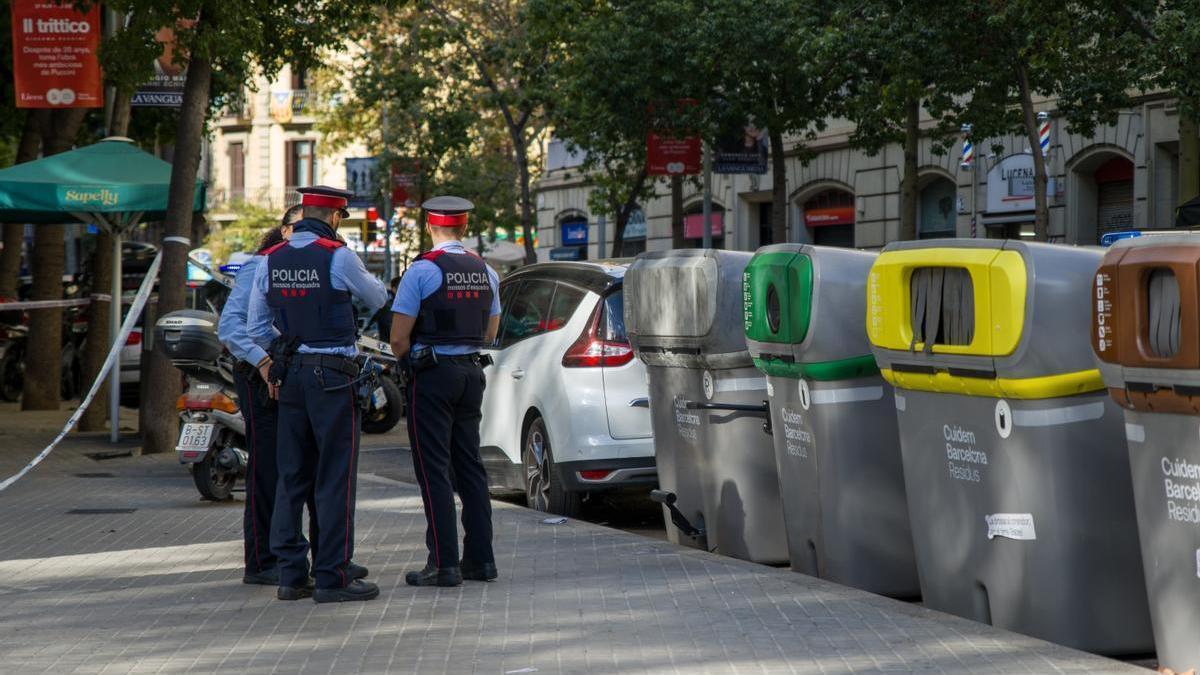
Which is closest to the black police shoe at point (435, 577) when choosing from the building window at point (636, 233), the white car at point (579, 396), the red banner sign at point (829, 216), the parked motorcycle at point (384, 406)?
the white car at point (579, 396)

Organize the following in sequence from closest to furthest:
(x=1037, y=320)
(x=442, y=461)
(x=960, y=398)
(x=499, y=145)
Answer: (x=1037, y=320) < (x=960, y=398) < (x=442, y=461) < (x=499, y=145)

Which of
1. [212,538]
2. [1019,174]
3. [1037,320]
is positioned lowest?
[212,538]

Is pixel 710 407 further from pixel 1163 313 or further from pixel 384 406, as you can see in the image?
pixel 384 406

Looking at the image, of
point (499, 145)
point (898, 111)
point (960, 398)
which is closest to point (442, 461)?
point (960, 398)

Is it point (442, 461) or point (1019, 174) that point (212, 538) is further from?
point (1019, 174)

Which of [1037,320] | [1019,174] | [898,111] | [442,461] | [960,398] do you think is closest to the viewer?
[1037,320]

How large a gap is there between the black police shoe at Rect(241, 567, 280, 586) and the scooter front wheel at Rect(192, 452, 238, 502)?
153 inches

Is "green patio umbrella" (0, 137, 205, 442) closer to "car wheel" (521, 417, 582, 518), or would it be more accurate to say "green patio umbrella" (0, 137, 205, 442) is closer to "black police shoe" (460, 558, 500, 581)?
"car wheel" (521, 417, 582, 518)

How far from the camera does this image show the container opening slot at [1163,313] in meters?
5.66

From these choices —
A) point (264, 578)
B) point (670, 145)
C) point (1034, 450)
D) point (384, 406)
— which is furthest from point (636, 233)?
point (1034, 450)

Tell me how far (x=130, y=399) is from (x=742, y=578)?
17.1m

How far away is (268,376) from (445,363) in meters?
0.79

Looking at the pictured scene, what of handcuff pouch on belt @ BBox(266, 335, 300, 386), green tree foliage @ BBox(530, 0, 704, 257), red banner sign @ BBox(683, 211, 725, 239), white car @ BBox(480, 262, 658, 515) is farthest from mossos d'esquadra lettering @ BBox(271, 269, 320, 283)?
red banner sign @ BBox(683, 211, 725, 239)

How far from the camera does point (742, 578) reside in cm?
817
